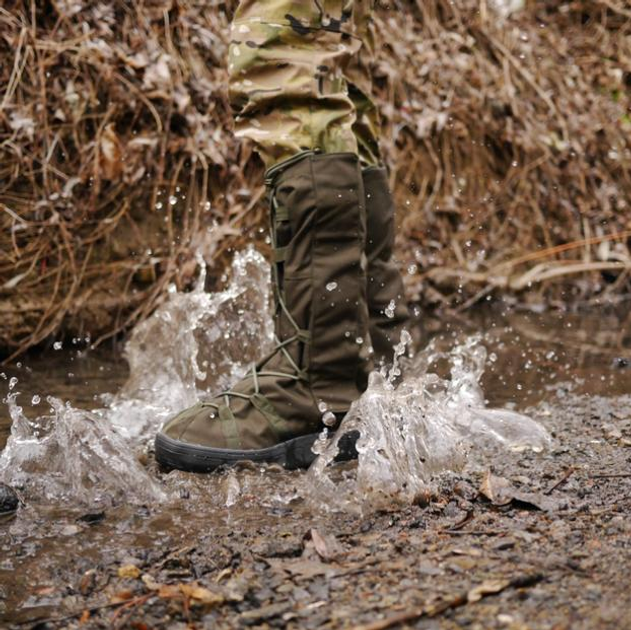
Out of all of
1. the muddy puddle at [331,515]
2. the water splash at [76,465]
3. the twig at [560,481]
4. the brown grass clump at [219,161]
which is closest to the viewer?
the muddy puddle at [331,515]

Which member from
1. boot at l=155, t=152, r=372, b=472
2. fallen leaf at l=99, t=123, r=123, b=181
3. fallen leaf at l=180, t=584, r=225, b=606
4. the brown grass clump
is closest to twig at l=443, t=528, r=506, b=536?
fallen leaf at l=180, t=584, r=225, b=606

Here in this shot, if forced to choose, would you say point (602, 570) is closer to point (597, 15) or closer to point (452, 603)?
point (452, 603)

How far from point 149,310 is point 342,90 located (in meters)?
2.08

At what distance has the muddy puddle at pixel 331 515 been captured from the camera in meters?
1.38

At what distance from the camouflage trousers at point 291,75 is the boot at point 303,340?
0.23ft

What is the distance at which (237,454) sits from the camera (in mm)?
2193

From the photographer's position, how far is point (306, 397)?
2271 mm

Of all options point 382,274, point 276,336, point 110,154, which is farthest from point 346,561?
point 110,154

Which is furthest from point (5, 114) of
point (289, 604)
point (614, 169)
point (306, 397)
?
point (614, 169)

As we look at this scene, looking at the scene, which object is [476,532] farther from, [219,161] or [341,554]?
[219,161]

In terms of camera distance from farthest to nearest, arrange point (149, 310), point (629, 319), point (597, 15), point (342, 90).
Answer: point (597, 15)
point (629, 319)
point (149, 310)
point (342, 90)

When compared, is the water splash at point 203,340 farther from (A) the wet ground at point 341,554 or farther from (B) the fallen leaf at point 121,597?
(B) the fallen leaf at point 121,597

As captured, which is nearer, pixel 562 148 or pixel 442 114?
pixel 442 114

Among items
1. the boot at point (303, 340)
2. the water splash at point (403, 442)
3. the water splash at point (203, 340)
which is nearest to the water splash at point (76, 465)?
the boot at point (303, 340)
